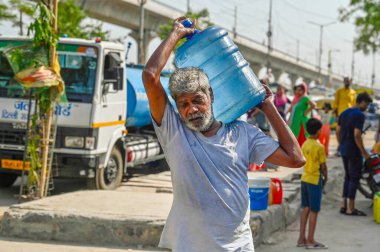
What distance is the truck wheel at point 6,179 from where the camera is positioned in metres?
10.6

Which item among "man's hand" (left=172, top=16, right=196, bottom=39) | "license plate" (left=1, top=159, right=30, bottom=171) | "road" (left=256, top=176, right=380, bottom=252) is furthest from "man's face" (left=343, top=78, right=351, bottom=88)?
"man's hand" (left=172, top=16, right=196, bottom=39)

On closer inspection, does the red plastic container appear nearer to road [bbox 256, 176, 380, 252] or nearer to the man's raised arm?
road [bbox 256, 176, 380, 252]

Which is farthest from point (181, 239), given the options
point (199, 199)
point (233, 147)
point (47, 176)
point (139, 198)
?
point (47, 176)

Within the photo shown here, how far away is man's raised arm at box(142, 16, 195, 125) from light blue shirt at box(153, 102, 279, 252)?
0.14ft

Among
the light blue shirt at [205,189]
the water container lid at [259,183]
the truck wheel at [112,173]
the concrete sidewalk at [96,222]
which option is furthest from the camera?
the truck wheel at [112,173]

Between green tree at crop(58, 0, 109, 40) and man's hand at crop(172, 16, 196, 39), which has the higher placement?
green tree at crop(58, 0, 109, 40)

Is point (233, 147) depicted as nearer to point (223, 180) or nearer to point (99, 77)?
point (223, 180)

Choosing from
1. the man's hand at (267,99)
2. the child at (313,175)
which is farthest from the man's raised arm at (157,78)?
the child at (313,175)

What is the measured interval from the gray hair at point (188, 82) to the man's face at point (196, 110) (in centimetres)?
2

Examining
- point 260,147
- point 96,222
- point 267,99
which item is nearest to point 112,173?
point 96,222

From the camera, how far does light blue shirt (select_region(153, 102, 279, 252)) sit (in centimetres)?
289

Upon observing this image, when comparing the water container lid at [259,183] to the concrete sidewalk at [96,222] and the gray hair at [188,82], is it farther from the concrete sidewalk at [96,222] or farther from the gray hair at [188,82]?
the gray hair at [188,82]

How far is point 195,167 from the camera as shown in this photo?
9.49 ft

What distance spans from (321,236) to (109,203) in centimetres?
262
